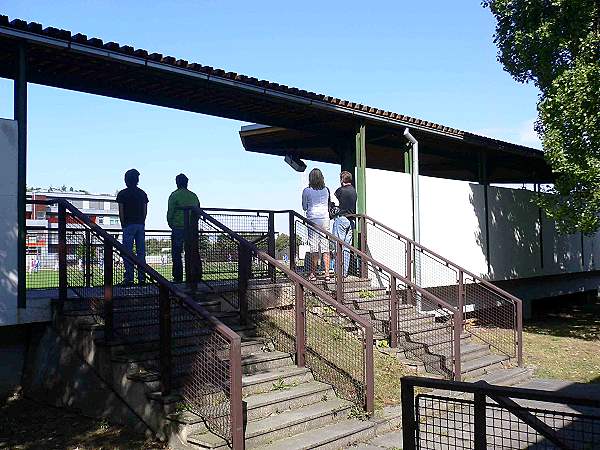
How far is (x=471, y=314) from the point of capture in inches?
559

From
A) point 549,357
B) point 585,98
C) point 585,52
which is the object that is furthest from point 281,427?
point 585,52

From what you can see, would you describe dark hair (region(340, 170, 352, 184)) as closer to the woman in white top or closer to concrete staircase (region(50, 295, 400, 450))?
the woman in white top

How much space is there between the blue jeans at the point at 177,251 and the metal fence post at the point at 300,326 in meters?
2.23

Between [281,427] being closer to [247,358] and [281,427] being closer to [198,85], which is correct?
[247,358]

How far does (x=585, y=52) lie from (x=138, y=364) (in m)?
9.23

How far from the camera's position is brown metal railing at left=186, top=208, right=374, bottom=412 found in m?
7.13

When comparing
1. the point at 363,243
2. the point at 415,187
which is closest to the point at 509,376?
the point at 363,243

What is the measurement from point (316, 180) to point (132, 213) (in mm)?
3051

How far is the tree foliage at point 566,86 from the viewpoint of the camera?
1081cm

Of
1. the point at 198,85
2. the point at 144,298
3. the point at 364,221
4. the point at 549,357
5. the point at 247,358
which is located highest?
the point at 198,85

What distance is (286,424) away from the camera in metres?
6.27

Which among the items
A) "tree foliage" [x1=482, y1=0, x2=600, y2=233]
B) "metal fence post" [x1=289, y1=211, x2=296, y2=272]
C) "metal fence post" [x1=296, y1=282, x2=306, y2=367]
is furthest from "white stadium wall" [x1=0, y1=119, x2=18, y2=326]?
"tree foliage" [x1=482, y1=0, x2=600, y2=233]

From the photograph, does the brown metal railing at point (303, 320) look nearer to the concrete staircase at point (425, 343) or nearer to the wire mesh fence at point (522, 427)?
the concrete staircase at point (425, 343)

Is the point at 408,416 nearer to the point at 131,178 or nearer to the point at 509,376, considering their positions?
the point at 509,376
